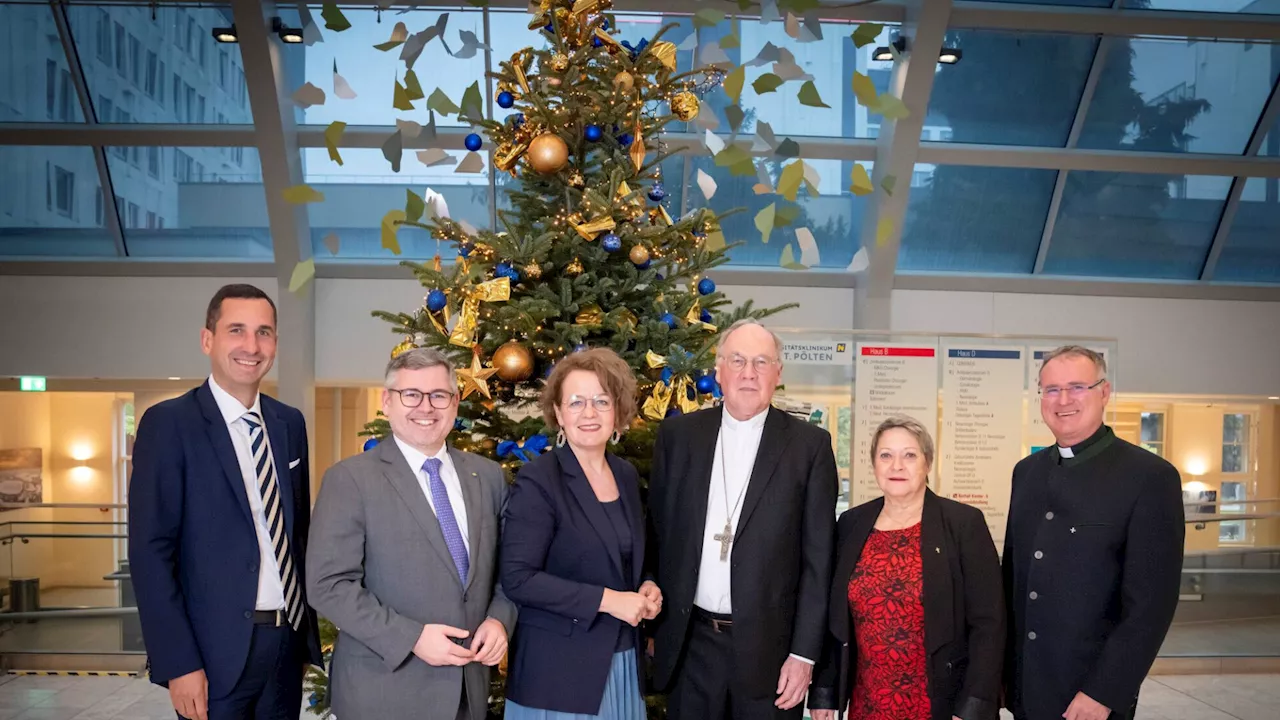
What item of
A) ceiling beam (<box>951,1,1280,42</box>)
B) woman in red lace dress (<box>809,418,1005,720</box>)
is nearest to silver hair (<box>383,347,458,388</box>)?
woman in red lace dress (<box>809,418,1005,720</box>)

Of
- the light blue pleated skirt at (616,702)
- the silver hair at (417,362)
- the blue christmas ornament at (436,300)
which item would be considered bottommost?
the light blue pleated skirt at (616,702)

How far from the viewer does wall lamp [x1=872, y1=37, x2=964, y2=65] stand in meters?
6.83

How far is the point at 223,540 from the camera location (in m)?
2.57

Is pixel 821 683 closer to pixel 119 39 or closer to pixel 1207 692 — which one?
pixel 1207 692

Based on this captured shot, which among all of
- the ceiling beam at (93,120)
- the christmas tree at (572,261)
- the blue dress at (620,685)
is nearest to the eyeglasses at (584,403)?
the blue dress at (620,685)

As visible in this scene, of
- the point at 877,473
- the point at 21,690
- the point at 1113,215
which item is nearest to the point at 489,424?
the point at 877,473

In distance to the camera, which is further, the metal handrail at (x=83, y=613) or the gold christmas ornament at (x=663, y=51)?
the metal handrail at (x=83, y=613)

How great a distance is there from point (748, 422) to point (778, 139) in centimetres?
457

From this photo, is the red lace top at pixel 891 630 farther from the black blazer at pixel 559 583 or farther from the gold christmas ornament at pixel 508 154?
the gold christmas ornament at pixel 508 154

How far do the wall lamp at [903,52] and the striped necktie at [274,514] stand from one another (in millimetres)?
5540

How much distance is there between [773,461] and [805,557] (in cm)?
29

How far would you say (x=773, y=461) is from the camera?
281 cm

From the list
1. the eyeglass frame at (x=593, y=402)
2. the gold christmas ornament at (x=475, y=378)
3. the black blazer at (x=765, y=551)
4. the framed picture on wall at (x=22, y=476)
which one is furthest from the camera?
the framed picture on wall at (x=22, y=476)

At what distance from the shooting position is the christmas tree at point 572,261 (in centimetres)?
344
